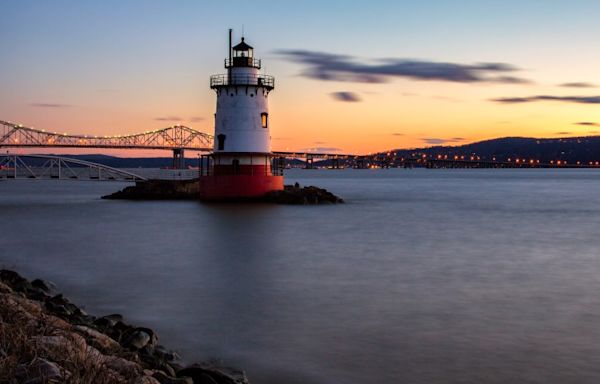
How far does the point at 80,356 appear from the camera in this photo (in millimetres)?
5227

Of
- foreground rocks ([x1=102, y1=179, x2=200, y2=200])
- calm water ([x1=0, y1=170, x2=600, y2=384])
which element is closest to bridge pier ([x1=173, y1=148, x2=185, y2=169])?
foreground rocks ([x1=102, y1=179, x2=200, y2=200])

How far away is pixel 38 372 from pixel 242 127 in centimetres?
2913

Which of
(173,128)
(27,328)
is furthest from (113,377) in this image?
(173,128)

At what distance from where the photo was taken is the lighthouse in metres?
33.3

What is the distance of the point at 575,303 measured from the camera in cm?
1149

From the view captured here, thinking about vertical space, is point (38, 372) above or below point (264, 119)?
below

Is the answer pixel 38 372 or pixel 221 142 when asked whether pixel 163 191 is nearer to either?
pixel 221 142

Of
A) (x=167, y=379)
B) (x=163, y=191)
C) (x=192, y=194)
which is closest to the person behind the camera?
(x=167, y=379)

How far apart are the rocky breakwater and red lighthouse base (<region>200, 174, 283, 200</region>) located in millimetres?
25552

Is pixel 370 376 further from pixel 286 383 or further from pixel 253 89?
pixel 253 89

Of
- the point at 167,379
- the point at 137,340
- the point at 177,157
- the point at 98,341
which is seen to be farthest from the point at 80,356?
the point at 177,157

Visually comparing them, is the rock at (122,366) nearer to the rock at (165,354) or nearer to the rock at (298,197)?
the rock at (165,354)

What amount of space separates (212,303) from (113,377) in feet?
21.8

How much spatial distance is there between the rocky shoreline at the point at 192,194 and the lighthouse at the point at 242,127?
3.71 feet
